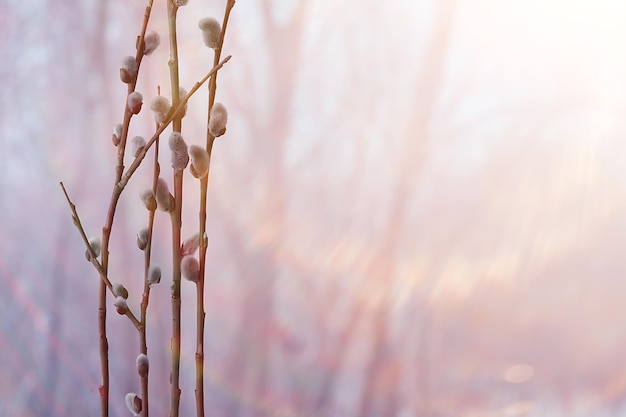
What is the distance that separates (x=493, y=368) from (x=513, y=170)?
331mm

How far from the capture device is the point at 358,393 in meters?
1.14

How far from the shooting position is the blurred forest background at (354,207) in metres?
1.03

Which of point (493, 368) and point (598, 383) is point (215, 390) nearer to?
point (493, 368)

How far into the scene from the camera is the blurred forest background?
1.03 m

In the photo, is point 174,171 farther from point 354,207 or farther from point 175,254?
point 354,207

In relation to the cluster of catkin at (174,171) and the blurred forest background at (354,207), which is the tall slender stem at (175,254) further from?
the blurred forest background at (354,207)

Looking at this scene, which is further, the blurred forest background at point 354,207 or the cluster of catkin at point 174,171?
the blurred forest background at point 354,207

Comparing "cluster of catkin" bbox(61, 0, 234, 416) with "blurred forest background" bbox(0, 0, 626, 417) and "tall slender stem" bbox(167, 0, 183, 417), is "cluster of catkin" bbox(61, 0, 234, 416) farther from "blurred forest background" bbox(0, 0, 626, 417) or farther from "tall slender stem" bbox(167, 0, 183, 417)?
"blurred forest background" bbox(0, 0, 626, 417)

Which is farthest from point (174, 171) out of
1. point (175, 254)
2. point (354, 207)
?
point (354, 207)

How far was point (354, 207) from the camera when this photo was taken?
1.12 metres

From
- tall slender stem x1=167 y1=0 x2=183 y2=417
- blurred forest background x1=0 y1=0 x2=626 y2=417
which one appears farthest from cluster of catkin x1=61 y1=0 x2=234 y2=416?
blurred forest background x1=0 y1=0 x2=626 y2=417

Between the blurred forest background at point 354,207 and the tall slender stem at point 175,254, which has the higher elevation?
the blurred forest background at point 354,207

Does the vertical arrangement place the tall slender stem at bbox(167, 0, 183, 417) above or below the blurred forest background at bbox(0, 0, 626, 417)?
below

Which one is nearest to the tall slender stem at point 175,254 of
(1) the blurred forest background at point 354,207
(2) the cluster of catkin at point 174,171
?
(2) the cluster of catkin at point 174,171
